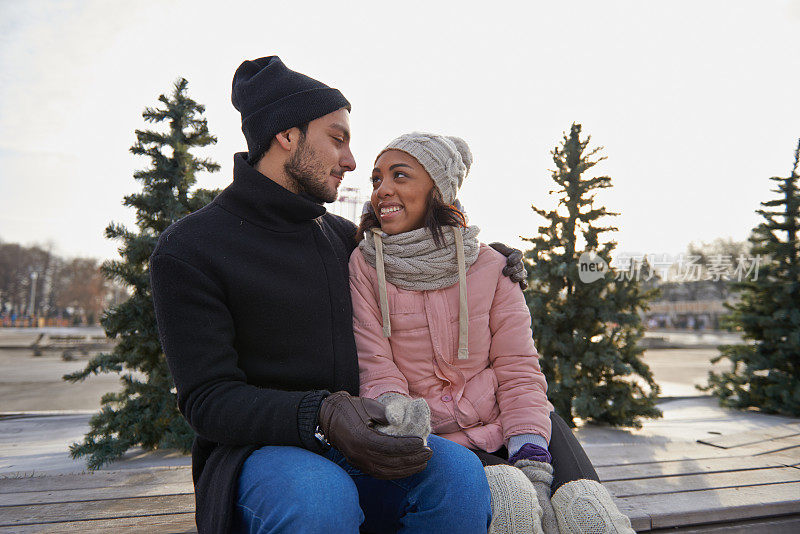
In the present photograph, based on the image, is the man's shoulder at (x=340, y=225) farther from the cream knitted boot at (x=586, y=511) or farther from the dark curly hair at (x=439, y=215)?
the cream knitted boot at (x=586, y=511)

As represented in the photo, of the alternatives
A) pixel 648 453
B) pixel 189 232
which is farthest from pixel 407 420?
pixel 648 453

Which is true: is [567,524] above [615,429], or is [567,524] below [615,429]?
above

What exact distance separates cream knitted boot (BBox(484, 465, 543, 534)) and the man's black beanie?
1566mm

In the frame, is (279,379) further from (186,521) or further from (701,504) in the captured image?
(701,504)

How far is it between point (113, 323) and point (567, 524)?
4266 mm

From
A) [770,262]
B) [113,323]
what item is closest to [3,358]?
[113,323]

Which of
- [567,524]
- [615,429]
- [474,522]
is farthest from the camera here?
[615,429]

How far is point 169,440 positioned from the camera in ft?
14.9

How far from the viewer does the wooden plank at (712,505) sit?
228cm

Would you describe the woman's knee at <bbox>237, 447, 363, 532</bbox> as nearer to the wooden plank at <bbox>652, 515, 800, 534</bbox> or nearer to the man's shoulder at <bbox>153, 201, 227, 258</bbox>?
the man's shoulder at <bbox>153, 201, 227, 258</bbox>

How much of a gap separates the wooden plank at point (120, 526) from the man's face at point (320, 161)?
144 cm

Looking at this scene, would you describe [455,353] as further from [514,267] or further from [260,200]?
[260,200]

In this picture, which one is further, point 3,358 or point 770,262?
point 3,358

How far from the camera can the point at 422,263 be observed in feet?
7.29
